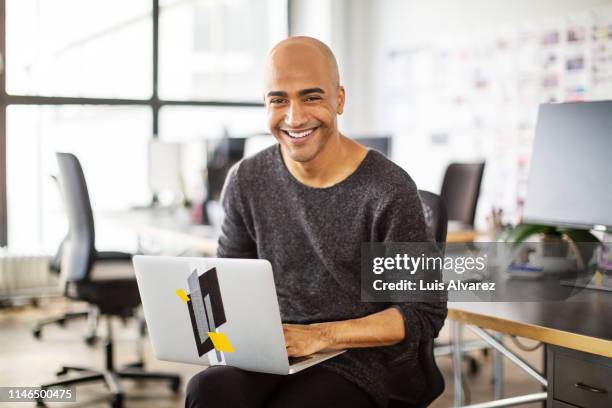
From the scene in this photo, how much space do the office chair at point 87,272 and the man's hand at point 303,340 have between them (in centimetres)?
191

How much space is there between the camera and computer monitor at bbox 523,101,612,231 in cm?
199

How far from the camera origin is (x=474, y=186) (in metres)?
4.40

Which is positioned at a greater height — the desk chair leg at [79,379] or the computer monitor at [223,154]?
the computer monitor at [223,154]

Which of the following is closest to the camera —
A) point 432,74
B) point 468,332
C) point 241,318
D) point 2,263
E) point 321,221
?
point 241,318

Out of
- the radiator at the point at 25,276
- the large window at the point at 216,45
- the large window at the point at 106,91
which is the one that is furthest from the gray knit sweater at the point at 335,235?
the large window at the point at 216,45

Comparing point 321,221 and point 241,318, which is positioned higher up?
point 321,221

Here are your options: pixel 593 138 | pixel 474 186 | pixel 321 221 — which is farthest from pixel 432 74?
pixel 321 221

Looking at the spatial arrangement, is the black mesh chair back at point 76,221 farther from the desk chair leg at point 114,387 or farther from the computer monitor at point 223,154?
the computer monitor at point 223,154

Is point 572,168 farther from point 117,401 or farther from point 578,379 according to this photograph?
point 117,401

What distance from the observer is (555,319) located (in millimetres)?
1653

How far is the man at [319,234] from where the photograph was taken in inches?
64.0

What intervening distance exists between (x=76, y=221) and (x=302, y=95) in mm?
2009

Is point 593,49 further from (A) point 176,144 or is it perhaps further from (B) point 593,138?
(B) point 593,138

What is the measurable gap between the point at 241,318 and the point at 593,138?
1.10 metres
